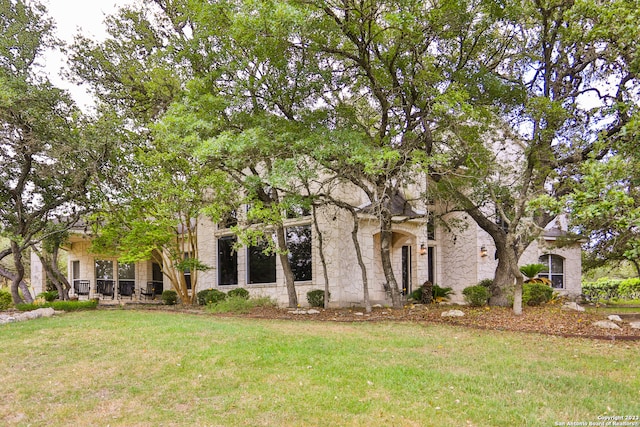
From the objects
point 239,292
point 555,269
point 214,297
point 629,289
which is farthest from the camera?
point 629,289

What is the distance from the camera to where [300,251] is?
51.7ft

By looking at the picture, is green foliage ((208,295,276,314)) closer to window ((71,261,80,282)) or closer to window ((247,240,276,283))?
window ((247,240,276,283))

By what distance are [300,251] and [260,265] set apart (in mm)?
2075

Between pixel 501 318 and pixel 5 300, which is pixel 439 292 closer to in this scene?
pixel 501 318

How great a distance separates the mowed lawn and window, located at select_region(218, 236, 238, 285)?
9.04 m

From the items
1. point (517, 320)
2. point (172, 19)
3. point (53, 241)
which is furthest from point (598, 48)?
point (53, 241)

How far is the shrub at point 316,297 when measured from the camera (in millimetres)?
14422

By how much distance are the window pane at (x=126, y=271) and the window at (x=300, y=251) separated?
10215 millimetres

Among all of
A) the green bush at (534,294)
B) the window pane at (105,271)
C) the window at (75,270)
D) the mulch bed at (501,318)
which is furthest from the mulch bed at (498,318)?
the window at (75,270)

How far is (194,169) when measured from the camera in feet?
38.4

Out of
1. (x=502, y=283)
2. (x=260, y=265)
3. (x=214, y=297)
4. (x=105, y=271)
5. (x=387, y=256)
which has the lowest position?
(x=214, y=297)

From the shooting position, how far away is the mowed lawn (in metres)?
4.61

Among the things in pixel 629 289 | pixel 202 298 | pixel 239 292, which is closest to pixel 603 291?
pixel 629 289

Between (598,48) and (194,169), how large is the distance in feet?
32.2
